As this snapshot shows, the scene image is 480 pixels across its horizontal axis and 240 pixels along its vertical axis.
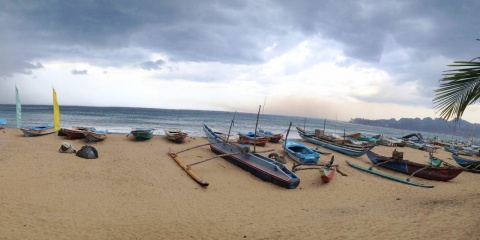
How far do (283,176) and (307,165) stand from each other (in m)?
4.43

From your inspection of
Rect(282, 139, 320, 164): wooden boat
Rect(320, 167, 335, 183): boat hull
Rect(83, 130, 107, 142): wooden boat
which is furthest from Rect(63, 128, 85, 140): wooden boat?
Rect(320, 167, 335, 183): boat hull

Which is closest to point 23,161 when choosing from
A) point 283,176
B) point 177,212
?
point 177,212

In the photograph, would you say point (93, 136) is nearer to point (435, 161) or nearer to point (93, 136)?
point (93, 136)

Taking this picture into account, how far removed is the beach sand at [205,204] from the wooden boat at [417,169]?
0.55 metres

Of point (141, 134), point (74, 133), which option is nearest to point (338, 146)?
point (141, 134)

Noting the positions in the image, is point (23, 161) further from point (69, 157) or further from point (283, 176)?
point (283, 176)

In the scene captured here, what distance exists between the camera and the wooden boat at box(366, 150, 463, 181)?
13.8m

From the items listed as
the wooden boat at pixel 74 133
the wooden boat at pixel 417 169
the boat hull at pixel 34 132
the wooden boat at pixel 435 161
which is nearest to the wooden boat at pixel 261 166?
the wooden boat at pixel 417 169

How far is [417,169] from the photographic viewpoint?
14.9 meters

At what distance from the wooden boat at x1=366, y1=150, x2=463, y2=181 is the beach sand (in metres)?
0.55

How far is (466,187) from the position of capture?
13016 millimetres

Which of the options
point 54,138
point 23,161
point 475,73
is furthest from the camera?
point 54,138

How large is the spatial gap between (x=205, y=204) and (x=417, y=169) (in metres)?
13.2

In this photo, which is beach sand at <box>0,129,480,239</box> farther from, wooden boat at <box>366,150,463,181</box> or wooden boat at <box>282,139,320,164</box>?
wooden boat at <box>282,139,320,164</box>
